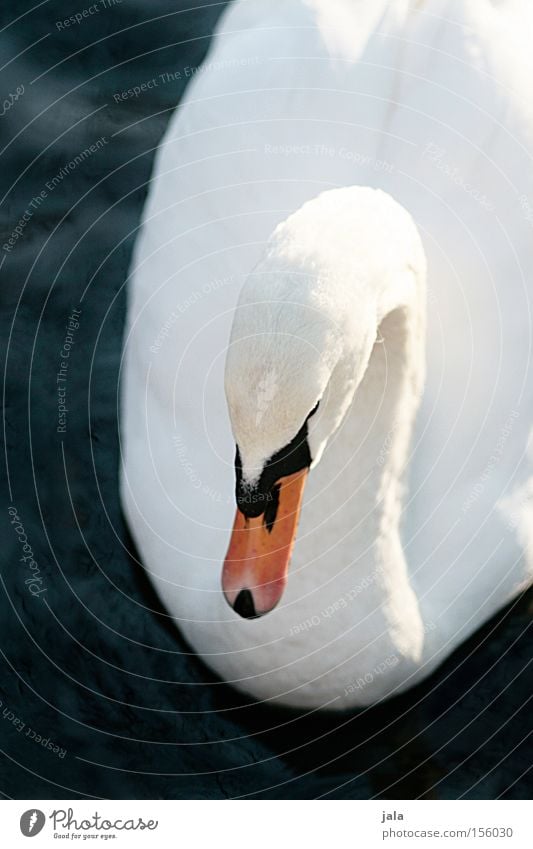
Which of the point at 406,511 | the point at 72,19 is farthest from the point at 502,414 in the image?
the point at 72,19

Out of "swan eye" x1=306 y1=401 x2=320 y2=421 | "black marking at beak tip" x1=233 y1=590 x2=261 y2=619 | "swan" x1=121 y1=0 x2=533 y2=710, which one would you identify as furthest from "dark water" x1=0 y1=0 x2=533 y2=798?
"swan eye" x1=306 y1=401 x2=320 y2=421

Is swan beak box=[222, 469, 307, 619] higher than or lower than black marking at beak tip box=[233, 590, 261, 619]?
higher

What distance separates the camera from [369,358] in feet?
13.9

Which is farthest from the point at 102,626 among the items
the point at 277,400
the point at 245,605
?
the point at 277,400

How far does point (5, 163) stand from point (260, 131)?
64.8 inches

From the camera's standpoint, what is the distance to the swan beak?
12.2 ft

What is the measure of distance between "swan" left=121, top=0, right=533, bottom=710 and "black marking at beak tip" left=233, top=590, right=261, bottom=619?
38 cm

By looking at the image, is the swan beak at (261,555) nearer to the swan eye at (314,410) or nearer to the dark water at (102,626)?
Answer: the swan eye at (314,410)

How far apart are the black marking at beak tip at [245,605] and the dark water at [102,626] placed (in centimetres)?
91

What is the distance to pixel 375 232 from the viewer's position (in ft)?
12.0

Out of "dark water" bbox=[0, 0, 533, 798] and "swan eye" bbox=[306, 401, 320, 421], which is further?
"dark water" bbox=[0, 0, 533, 798]

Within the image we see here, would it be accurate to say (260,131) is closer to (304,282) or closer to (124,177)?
(124,177)

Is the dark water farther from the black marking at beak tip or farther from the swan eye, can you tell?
the swan eye

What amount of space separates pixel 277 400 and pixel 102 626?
5.93ft
